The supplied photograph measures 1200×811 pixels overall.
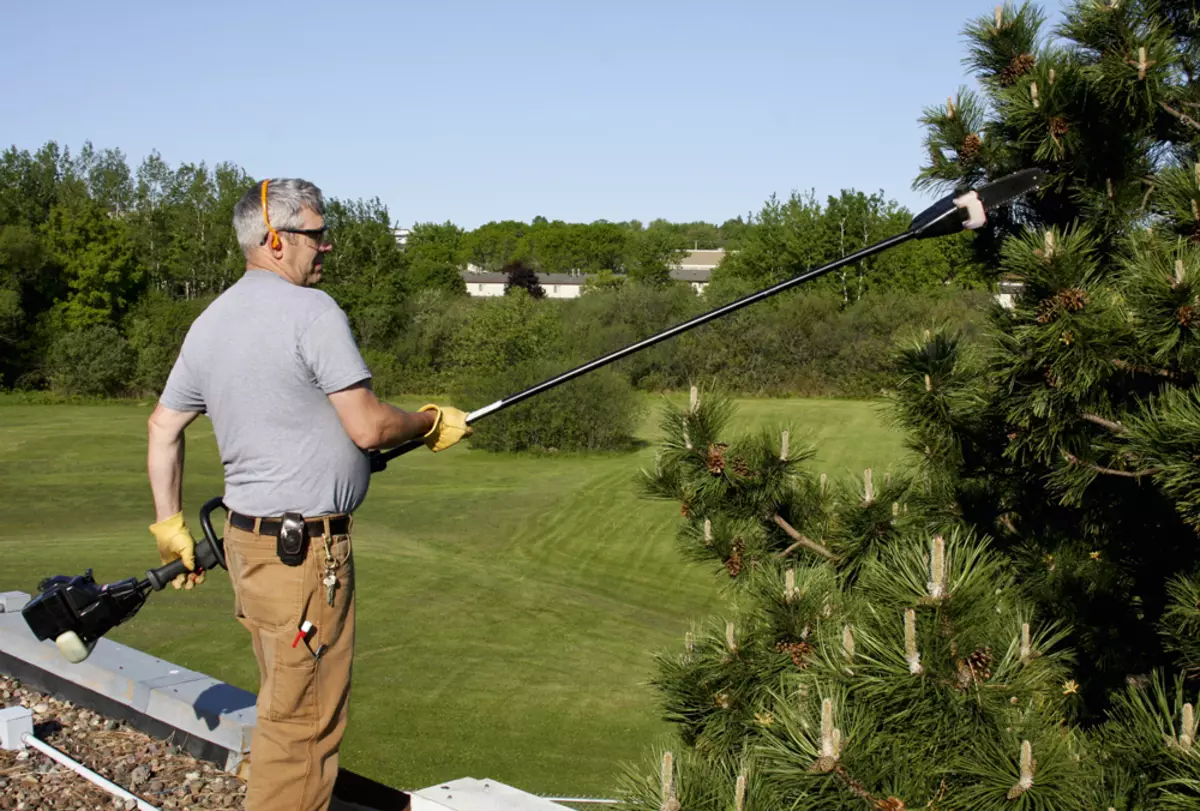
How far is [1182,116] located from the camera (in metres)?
4.19

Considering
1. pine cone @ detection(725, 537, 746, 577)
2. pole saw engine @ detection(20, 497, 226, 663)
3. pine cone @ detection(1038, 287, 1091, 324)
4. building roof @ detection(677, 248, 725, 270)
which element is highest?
building roof @ detection(677, 248, 725, 270)

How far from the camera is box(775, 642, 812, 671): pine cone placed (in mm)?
3496

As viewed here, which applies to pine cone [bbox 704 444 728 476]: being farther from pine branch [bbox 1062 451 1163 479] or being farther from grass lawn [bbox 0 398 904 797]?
pine branch [bbox 1062 451 1163 479]

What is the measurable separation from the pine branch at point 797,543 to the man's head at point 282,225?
2151 mm

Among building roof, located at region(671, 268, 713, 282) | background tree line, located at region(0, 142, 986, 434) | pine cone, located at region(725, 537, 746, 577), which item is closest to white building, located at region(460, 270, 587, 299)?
building roof, located at region(671, 268, 713, 282)

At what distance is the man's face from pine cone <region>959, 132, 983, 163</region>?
101 inches

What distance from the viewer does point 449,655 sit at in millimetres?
13430

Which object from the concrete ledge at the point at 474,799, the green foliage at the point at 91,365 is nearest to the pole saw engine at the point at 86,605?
the concrete ledge at the point at 474,799

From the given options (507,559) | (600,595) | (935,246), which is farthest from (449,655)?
(935,246)

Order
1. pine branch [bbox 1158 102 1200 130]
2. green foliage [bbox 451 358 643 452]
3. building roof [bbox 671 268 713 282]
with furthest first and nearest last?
building roof [bbox 671 268 713 282] < green foliage [bbox 451 358 643 452] < pine branch [bbox 1158 102 1200 130]

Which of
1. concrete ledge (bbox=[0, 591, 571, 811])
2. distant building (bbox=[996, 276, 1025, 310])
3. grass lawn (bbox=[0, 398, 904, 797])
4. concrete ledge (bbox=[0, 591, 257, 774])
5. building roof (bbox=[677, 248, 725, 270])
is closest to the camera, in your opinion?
concrete ledge (bbox=[0, 591, 571, 811])

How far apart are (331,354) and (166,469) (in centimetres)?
77

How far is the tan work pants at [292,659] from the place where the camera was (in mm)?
3254

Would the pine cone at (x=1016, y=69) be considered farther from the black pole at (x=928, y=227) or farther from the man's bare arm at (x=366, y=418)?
the man's bare arm at (x=366, y=418)
